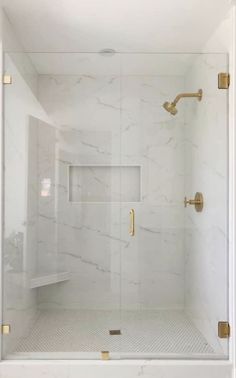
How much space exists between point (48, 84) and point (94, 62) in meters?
0.35

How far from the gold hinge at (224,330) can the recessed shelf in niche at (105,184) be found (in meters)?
0.98

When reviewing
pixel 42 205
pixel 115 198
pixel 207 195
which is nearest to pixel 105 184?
pixel 115 198

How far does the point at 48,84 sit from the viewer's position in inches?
102

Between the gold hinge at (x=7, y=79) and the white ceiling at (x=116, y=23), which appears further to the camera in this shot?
the gold hinge at (x=7, y=79)

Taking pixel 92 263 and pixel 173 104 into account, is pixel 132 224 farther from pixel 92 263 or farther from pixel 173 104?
pixel 173 104

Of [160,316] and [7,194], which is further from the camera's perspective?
[160,316]

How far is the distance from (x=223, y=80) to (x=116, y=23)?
804 millimetres

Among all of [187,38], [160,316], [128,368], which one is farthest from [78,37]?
[128,368]

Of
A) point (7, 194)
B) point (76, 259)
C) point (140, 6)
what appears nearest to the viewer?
point (140, 6)

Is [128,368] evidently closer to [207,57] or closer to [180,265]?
[180,265]

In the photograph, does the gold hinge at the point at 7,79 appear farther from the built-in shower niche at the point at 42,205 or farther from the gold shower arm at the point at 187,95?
the gold shower arm at the point at 187,95

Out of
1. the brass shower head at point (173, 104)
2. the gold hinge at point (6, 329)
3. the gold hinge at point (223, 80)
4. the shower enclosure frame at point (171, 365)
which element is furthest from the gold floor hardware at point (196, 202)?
the gold hinge at point (6, 329)

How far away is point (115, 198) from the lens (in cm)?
257

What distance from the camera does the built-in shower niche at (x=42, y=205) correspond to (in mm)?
2541
